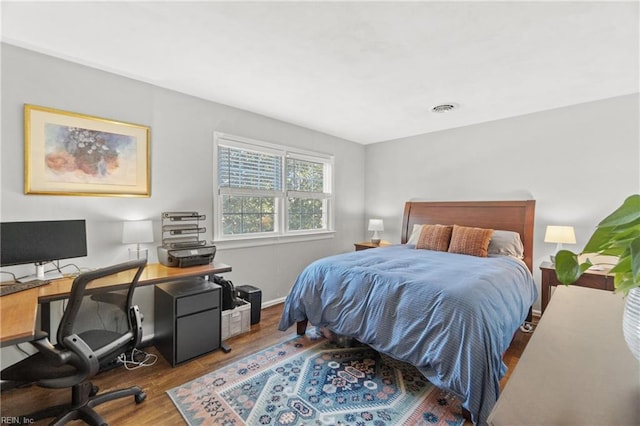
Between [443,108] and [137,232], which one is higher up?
[443,108]

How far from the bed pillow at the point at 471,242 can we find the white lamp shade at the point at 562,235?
52cm

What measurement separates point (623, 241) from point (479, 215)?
3.36m

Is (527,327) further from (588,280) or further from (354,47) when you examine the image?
(354,47)

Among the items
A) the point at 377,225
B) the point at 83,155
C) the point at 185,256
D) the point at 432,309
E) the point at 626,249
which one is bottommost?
the point at 432,309

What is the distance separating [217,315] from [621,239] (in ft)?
8.47

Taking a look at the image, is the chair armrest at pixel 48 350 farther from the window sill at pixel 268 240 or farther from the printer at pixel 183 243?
the window sill at pixel 268 240

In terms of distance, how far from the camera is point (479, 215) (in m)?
3.66

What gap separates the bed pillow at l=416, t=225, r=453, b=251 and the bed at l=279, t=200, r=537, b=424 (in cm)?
24

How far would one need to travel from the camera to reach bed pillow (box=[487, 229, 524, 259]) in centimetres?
311

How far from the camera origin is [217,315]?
8.21ft

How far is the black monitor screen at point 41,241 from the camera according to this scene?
1.87 meters

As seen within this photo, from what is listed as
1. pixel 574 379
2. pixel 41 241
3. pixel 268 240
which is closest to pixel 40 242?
pixel 41 241

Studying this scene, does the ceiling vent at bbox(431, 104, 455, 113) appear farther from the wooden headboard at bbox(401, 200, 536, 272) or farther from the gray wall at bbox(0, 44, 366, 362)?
the gray wall at bbox(0, 44, 366, 362)

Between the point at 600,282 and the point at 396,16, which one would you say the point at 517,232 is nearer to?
the point at 600,282
